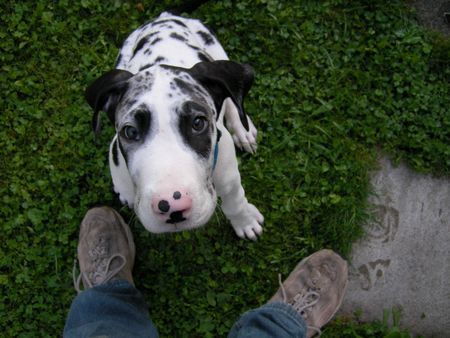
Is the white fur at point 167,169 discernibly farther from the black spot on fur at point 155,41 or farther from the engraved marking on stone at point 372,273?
the engraved marking on stone at point 372,273

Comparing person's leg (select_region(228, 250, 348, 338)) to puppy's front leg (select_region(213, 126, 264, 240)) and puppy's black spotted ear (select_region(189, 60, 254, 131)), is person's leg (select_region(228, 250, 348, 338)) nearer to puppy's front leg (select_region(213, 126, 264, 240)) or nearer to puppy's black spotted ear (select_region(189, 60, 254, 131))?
puppy's front leg (select_region(213, 126, 264, 240))

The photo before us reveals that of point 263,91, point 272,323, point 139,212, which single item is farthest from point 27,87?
point 272,323

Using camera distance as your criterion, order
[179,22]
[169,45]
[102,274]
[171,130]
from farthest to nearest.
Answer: [102,274], [179,22], [169,45], [171,130]

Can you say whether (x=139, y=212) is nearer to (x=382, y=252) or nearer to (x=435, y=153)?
(x=382, y=252)

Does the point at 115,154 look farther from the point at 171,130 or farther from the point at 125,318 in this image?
the point at 125,318

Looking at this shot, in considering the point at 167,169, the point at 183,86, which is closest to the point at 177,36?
the point at 183,86

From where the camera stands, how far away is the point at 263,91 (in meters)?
4.86

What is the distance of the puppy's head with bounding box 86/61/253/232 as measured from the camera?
2.75m

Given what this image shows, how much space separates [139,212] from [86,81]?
239 centimetres

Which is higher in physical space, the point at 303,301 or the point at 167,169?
the point at 167,169

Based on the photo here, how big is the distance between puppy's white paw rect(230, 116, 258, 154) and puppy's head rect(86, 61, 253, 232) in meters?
1.32

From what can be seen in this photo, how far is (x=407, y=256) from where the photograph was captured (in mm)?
4680

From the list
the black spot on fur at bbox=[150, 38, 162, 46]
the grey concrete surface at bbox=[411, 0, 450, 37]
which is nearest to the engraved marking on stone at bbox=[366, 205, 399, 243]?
the grey concrete surface at bbox=[411, 0, 450, 37]

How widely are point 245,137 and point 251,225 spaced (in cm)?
76
